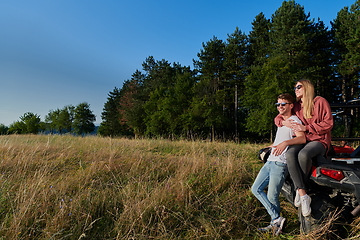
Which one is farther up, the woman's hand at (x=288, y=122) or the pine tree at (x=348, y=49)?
the pine tree at (x=348, y=49)

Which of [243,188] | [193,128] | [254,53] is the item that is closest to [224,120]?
[193,128]

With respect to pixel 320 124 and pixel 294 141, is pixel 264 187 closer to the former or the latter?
pixel 294 141

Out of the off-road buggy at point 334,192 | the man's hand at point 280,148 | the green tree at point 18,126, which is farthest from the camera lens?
the green tree at point 18,126

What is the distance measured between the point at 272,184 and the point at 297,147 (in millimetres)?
594

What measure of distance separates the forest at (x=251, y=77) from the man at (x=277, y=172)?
29.5ft

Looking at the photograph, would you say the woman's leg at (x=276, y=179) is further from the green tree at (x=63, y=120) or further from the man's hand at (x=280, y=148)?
the green tree at (x=63, y=120)

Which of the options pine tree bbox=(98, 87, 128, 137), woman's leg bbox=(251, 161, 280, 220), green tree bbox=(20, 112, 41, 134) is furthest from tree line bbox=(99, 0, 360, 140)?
green tree bbox=(20, 112, 41, 134)

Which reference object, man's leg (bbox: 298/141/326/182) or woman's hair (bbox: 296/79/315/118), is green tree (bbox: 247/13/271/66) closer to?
woman's hair (bbox: 296/79/315/118)

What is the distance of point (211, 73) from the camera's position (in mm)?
31547

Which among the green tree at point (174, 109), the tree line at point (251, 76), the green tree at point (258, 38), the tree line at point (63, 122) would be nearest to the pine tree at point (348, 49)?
the tree line at point (251, 76)

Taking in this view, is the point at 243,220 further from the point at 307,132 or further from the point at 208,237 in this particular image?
the point at 307,132

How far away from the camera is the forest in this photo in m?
21.4

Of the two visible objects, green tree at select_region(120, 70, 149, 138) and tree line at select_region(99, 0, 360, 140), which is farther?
green tree at select_region(120, 70, 149, 138)

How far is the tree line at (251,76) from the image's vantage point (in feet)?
70.1
